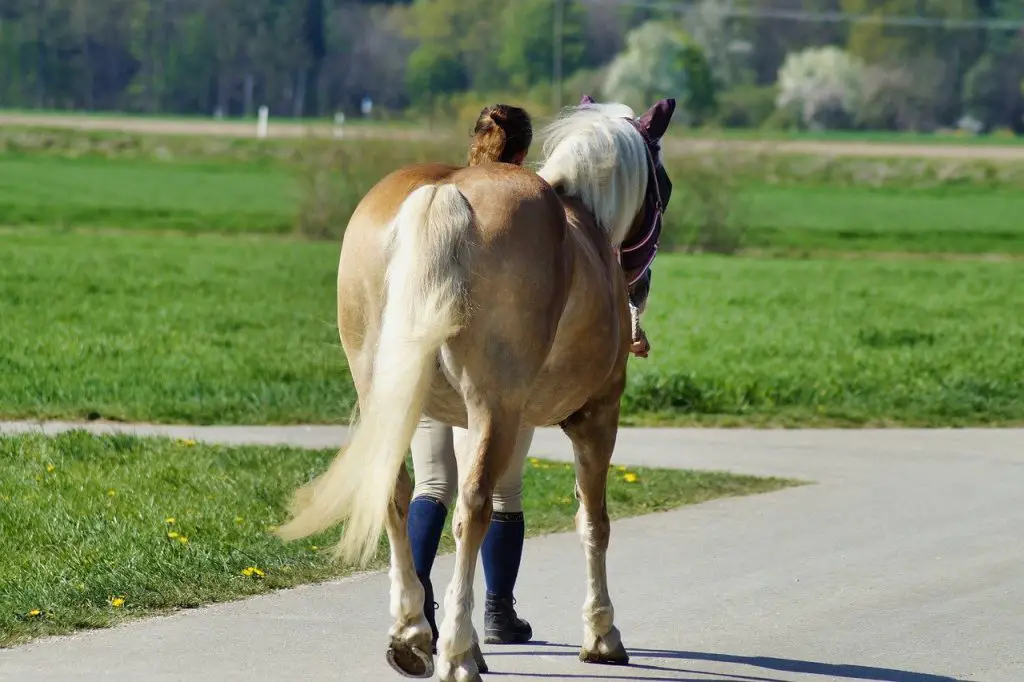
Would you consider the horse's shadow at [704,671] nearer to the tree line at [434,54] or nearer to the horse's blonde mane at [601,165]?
the horse's blonde mane at [601,165]

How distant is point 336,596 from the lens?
6.21m

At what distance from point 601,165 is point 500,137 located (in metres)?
0.37

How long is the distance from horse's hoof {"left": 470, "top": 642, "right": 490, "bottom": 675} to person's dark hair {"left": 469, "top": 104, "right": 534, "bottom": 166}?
61.7 inches

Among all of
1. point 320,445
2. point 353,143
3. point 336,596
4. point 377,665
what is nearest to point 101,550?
point 336,596

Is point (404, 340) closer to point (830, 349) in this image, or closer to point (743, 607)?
point (743, 607)

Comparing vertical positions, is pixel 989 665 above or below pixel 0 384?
above

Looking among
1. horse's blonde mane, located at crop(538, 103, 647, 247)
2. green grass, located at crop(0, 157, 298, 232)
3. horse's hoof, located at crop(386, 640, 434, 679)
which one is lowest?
green grass, located at crop(0, 157, 298, 232)

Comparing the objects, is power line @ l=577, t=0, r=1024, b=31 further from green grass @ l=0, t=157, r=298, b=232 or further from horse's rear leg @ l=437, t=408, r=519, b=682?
horse's rear leg @ l=437, t=408, r=519, b=682

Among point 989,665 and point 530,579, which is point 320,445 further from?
point 989,665

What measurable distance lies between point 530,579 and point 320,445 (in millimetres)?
3186

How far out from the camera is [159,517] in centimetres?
719

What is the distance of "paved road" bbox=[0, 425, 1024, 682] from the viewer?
535cm

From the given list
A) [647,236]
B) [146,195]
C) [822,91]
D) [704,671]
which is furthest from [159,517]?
[822,91]

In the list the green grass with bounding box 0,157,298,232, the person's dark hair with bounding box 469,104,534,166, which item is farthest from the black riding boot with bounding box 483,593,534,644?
the green grass with bounding box 0,157,298,232
